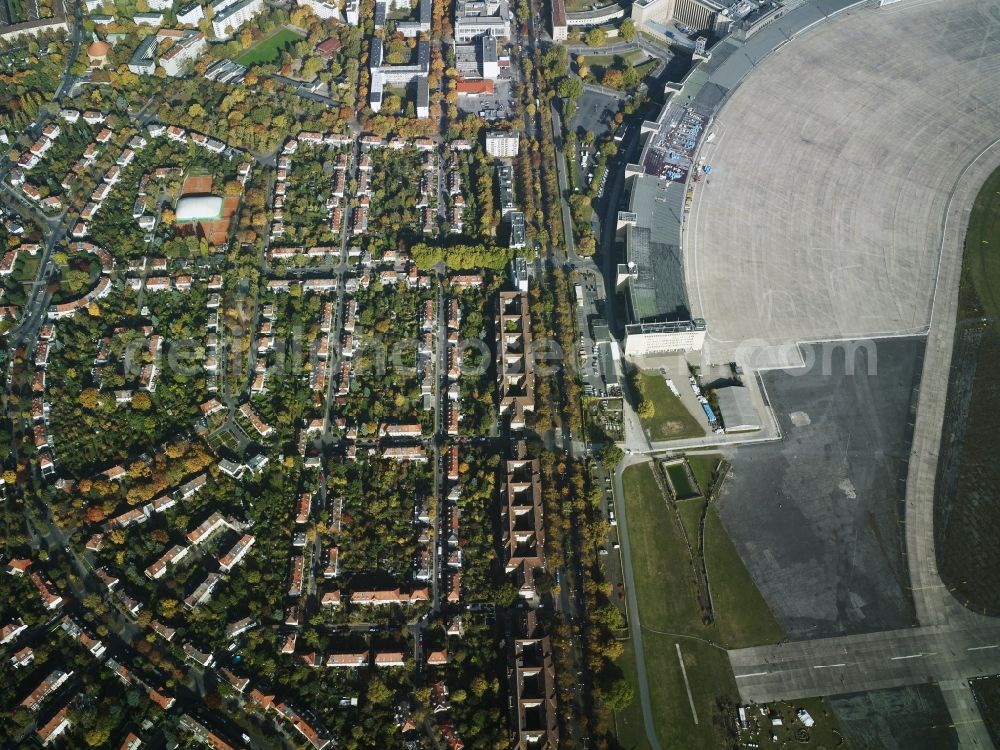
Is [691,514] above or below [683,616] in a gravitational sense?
above

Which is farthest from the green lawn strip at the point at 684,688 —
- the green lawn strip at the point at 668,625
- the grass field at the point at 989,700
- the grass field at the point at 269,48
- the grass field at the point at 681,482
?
the grass field at the point at 269,48

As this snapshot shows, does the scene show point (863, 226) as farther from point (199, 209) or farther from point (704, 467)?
point (199, 209)

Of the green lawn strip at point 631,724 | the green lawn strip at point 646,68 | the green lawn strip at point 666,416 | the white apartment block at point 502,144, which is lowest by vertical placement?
the green lawn strip at point 631,724

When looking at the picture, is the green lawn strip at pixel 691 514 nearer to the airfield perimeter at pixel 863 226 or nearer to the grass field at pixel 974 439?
the airfield perimeter at pixel 863 226

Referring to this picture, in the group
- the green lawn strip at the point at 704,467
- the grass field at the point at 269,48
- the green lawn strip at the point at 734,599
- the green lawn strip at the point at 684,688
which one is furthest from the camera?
the grass field at the point at 269,48

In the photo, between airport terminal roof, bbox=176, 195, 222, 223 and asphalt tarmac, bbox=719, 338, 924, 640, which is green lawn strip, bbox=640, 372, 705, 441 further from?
airport terminal roof, bbox=176, 195, 222, 223

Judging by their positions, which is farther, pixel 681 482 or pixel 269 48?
pixel 269 48

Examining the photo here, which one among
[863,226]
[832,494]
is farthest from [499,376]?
[863,226]
